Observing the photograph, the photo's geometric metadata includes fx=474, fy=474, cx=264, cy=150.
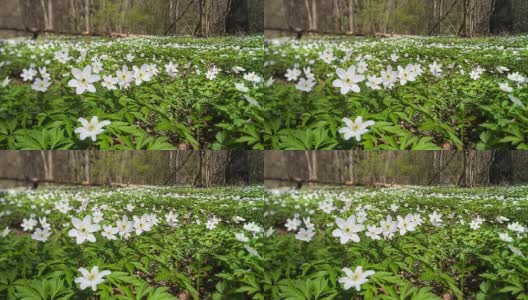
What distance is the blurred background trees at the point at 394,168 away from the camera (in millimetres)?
2961

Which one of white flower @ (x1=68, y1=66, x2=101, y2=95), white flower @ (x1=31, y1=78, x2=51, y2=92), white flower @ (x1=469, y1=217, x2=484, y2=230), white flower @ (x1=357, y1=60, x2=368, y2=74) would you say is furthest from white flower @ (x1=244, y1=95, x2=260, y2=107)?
white flower @ (x1=469, y1=217, x2=484, y2=230)

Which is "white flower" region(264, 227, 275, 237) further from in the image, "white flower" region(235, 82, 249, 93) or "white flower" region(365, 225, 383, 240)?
"white flower" region(235, 82, 249, 93)

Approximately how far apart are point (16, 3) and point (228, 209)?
196 centimetres

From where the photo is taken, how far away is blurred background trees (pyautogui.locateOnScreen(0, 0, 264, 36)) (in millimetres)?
3062

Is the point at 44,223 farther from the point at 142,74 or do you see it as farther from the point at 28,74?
the point at 142,74

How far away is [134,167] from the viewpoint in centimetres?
300

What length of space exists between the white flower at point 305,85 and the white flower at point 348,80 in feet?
0.46

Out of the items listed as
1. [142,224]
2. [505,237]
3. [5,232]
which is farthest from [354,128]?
[5,232]

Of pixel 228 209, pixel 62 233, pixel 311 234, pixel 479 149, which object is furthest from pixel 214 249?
pixel 479 149

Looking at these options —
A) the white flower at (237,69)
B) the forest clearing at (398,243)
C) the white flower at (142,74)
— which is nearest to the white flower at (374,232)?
the forest clearing at (398,243)

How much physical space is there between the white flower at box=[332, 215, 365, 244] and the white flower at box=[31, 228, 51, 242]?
1.85 m

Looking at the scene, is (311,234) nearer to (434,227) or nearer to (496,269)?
(434,227)

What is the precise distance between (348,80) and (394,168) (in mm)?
640

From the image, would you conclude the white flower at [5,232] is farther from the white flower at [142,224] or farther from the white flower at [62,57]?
the white flower at [62,57]
